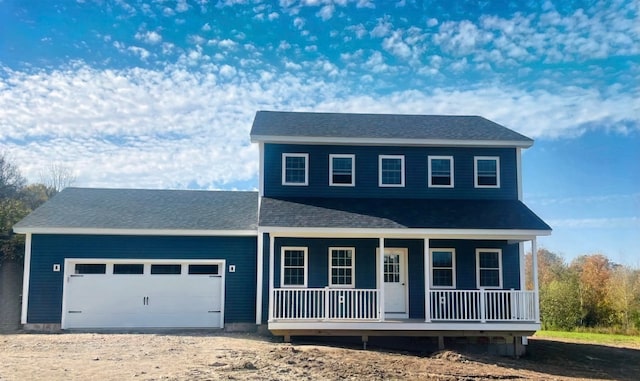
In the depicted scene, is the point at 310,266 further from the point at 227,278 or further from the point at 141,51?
the point at 141,51

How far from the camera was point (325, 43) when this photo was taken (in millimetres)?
17125

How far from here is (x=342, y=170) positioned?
17.2 meters

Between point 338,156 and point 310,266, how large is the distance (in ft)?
11.7

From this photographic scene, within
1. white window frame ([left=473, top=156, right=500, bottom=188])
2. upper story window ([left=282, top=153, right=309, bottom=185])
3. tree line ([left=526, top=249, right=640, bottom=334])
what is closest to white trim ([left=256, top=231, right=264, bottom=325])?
upper story window ([left=282, top=153, right=309, bottom=185])

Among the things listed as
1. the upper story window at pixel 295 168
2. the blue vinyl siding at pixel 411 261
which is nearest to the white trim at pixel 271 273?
the blue vinyl siding at pixel 411 261

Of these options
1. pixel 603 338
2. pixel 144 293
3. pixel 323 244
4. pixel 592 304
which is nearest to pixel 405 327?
pixel 323 244

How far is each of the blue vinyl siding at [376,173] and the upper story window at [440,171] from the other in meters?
0.13

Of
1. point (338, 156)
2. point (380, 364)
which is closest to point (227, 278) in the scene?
point (338, 156)

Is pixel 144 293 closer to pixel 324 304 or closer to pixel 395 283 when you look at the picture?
pixel 324 304

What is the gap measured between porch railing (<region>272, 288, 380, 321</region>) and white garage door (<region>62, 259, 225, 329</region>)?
233 centimetres

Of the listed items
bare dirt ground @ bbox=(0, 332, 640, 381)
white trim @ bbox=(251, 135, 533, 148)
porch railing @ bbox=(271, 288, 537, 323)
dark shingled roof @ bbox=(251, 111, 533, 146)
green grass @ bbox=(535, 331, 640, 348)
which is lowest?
green grass @ bbox=(535, 331, 640, 348)

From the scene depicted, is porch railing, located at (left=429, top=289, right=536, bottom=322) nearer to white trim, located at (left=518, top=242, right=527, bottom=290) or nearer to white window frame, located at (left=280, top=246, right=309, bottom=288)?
white trim, located at (left=518, top=242, right=527, bottom=290)

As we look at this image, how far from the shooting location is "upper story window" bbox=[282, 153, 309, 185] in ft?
55.8

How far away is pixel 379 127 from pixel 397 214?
3794 millimetres
